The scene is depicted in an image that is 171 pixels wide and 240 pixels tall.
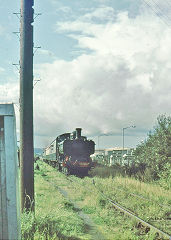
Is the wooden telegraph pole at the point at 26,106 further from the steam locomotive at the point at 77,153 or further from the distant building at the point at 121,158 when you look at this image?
the distant building at the point at 121,158

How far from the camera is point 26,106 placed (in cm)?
852

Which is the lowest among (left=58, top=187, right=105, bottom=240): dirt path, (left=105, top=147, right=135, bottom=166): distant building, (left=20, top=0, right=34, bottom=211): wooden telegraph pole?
(left=58, top=187, right=105, bottom=240): dirt path

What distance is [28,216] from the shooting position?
7.76 meters

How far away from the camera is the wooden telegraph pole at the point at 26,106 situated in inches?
330

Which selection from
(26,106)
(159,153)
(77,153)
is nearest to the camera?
(26,106)

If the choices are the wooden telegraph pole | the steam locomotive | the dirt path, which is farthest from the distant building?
the wooden telegraph pole

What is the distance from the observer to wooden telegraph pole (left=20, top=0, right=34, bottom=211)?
8.39 metres

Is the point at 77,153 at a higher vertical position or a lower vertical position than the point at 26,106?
lower

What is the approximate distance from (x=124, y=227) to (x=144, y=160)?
545 inches

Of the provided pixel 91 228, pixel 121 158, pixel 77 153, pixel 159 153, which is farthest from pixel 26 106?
pixel 121 158

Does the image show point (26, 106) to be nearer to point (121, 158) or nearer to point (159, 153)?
point (159, 153)

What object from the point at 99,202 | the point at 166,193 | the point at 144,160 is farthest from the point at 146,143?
the point at 99,202

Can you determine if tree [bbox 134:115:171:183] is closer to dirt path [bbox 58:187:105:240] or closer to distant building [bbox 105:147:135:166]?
distant building [bbox 105:147:135:166]

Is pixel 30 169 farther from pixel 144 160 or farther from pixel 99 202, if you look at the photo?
pixel 144 160
